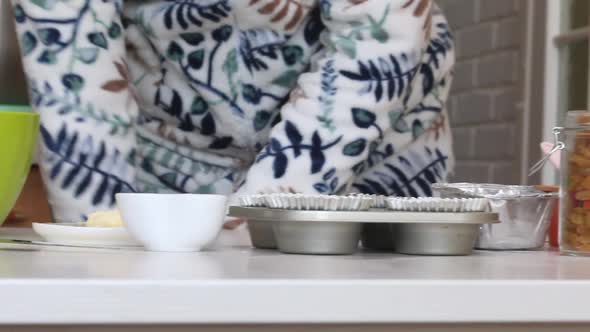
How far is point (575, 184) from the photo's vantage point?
0.68m

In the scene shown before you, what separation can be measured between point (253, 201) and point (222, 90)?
1.80ft

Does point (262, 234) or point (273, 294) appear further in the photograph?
point (262, 234)

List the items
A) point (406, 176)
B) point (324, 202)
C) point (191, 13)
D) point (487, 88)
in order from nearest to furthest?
1. point (324, 202)
2. point (191, 13)
3. point (406, 176)
4. point (487, 88)

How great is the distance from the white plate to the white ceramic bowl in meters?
0.03

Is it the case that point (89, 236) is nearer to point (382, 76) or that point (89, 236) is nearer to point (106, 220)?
point (106, 220)

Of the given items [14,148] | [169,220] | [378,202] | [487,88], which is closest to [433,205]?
[378,202]

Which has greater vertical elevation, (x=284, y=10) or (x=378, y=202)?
(x=284, y=10)

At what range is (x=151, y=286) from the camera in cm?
43

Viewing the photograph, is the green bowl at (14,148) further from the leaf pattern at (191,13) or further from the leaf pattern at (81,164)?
the leaf pattern at (191,13)

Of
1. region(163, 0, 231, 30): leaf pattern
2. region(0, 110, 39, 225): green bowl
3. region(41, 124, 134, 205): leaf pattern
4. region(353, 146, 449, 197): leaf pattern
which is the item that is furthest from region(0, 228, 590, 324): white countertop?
region(353, 146, 449, 197): leaf pattern

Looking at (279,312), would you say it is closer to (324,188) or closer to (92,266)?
(92,266)

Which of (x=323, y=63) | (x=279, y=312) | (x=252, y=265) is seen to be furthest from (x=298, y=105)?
(x=279, y=312)

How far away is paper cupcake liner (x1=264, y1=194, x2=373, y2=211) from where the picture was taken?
0.62m

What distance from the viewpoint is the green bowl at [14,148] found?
716mm
